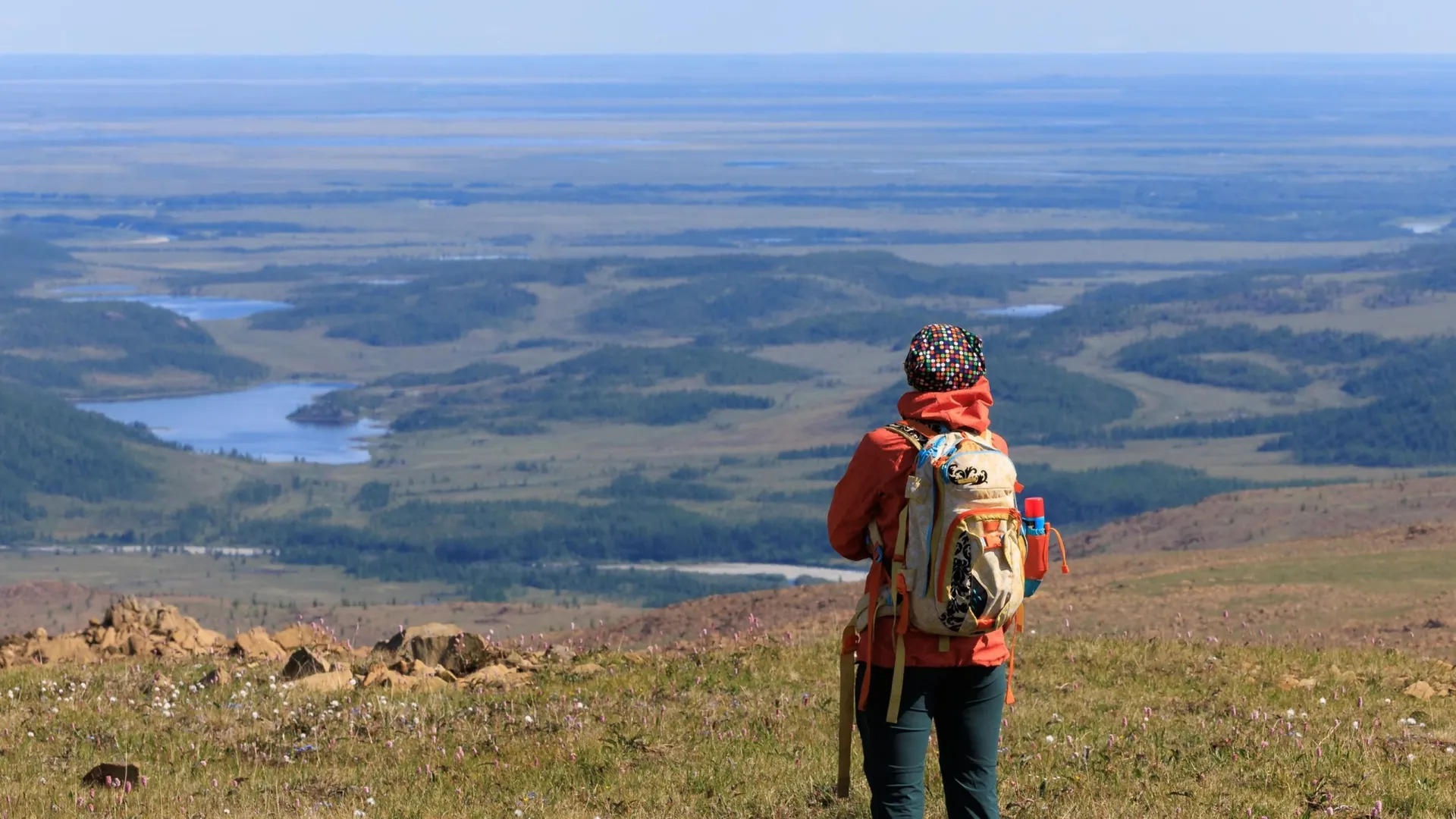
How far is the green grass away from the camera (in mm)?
9000

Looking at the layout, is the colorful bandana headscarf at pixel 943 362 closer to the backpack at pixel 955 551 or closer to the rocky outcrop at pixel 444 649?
the backpack at pixel 955 551

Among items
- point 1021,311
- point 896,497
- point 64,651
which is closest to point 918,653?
point 896,497

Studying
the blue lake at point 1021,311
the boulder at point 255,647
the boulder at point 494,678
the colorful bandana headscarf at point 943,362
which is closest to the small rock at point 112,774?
the boulder at point 494,678

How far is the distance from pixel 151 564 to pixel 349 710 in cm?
6859

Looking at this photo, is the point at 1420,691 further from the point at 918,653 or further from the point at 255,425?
the point at 255,425

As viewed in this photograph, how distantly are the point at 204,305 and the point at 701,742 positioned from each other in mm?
186558

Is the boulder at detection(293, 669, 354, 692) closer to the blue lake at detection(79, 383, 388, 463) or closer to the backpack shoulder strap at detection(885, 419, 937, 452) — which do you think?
the backpack shoulder strap at detection(885, 419, 937, 452)

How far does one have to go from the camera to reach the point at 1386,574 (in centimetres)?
2522

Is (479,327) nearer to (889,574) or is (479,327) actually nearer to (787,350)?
(787,350)

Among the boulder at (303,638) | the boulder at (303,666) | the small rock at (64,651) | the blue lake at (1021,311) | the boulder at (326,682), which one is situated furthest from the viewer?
the blue lake at (1021,311)

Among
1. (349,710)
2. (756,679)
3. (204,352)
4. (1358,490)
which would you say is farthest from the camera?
(204,352)

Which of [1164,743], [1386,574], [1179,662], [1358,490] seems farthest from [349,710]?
[1358,490]

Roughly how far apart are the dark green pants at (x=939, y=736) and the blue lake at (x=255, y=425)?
344ft

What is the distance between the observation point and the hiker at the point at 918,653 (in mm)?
6941
